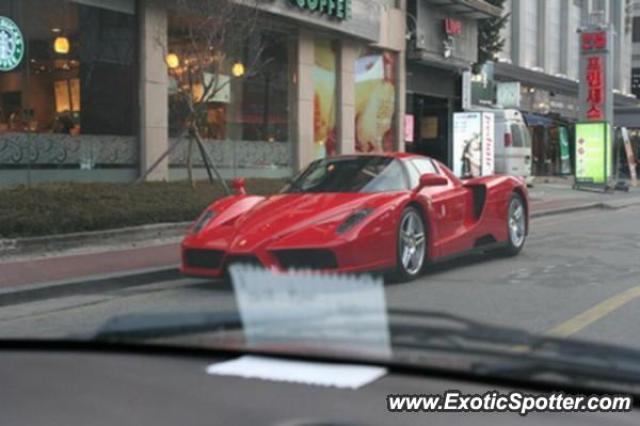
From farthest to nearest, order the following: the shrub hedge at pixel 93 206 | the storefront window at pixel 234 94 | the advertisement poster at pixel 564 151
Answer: the advertisement poster at pixel 564 151 < the storefront window at pixel 234 94 < the shrub hedge at pixel 93 206

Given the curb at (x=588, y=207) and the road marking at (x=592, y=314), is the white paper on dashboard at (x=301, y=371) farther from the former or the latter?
the curb at (x=588, y=207)

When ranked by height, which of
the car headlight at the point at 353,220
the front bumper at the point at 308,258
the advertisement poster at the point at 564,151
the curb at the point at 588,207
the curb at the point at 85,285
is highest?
the advertisement poster at the point at 564,151

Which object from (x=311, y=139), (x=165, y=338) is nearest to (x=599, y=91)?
(x=311, y=139)

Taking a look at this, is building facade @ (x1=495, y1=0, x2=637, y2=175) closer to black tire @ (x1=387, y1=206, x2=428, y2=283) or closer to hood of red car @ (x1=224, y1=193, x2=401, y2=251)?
black tire @ (x1=387, y1=206, x2=428, y2=283)

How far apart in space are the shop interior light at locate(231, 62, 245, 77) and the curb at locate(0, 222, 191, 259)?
5.63m

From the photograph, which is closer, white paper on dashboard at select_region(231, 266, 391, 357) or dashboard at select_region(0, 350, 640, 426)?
dashboard at select_region(0, 350, 640, 426)

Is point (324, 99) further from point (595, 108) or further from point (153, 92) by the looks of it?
point (595, 108)

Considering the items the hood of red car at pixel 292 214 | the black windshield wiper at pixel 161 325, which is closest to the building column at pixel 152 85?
the hood of red car at pixel 292 214

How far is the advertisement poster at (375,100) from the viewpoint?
21.4 meters

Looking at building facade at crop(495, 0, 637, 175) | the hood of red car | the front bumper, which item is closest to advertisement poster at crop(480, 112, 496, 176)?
building facade at crop(495, 0, 637, 175)

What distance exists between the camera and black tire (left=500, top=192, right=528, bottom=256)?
960 centimetres

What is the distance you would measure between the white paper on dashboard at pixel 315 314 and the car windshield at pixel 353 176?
403 centimetres

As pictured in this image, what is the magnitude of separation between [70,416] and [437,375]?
100cm

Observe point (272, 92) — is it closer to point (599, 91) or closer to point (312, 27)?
point (312, 27)
